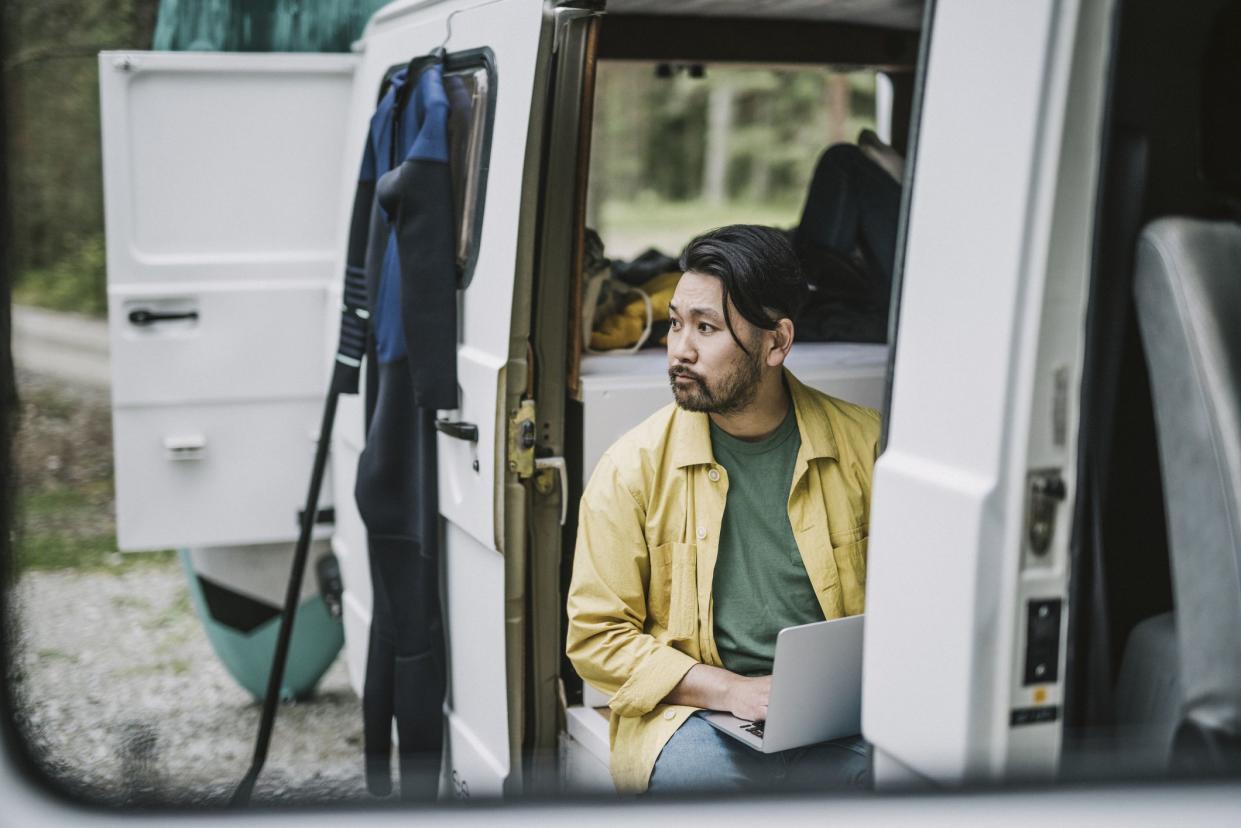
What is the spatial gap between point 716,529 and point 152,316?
226cm

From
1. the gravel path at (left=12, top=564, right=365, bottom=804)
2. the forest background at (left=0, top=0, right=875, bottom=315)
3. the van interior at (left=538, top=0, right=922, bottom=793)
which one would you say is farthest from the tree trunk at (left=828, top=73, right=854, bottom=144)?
the van interior at (left=538, top=0, right=922, bottom=793)

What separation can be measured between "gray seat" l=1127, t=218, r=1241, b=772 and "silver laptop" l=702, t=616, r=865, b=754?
748mm

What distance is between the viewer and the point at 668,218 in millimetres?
23641

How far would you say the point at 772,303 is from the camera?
2.73m

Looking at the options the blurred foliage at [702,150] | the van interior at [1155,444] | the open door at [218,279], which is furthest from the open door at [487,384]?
the blurred foliage at [702,150]

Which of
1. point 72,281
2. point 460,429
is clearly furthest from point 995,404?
point 72,281

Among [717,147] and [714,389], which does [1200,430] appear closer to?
[714,389]

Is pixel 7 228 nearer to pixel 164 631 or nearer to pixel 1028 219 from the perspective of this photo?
pixel 1028 219

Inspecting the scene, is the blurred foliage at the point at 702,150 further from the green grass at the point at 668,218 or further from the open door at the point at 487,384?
the open door at the point at 487,384

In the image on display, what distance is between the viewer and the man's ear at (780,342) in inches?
108

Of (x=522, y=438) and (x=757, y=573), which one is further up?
(x=522, y=438)

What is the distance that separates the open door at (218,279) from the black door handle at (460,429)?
4.40 feet

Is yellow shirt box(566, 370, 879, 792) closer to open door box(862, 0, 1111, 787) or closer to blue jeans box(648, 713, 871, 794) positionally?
blue jeans box(648, 713, 871, 794)

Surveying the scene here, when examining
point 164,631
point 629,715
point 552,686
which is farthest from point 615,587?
point 164,631
